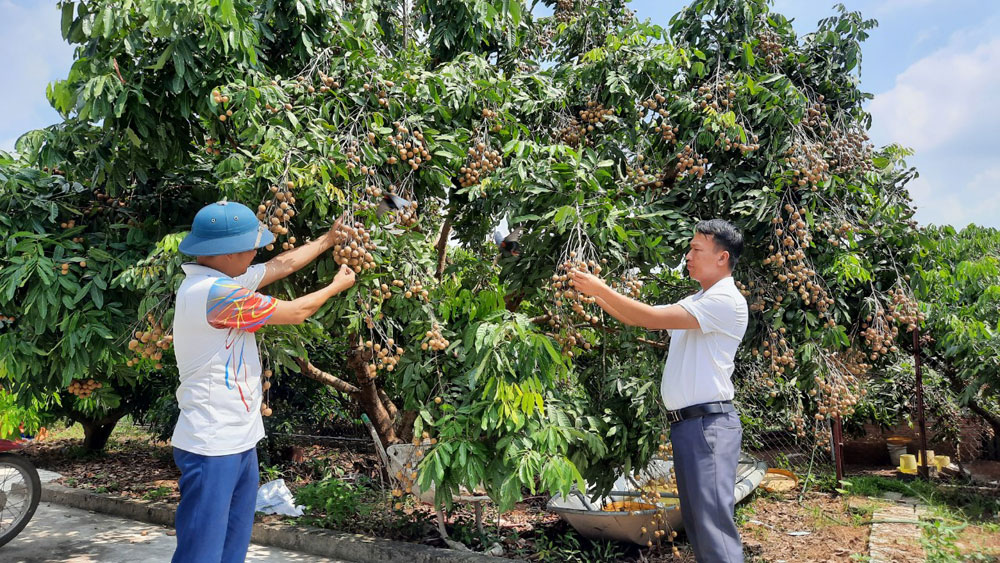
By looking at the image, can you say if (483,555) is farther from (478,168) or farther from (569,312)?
(478,168)

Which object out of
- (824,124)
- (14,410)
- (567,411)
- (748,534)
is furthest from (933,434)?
(14,410)

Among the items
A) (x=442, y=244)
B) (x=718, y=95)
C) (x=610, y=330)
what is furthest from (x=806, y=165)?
(x=442, y=244)

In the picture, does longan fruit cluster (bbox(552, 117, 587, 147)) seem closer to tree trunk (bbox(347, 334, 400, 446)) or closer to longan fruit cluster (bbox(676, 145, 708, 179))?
longan fruit cluster (bbox(676, 145, 708, 179))

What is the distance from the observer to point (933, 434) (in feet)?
25.0

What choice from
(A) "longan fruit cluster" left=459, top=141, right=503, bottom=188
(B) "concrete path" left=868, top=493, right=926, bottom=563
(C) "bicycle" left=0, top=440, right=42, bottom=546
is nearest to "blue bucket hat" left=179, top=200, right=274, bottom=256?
(A) "longan fruit cluster" left=459, top=141, right=503, bottom=188

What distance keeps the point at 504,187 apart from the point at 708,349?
51.0 inches

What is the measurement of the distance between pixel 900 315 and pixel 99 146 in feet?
14.0

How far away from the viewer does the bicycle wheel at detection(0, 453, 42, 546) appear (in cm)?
445

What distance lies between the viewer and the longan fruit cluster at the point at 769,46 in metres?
4.09

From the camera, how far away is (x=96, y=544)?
14.5ft

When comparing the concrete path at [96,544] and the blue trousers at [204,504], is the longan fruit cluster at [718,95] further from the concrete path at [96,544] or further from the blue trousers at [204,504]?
the concrete path at [96,544]

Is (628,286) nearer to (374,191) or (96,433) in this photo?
(374,191)

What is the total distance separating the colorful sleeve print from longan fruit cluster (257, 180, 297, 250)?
0.39 metres

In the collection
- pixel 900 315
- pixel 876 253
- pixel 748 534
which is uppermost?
pixel 876 253
